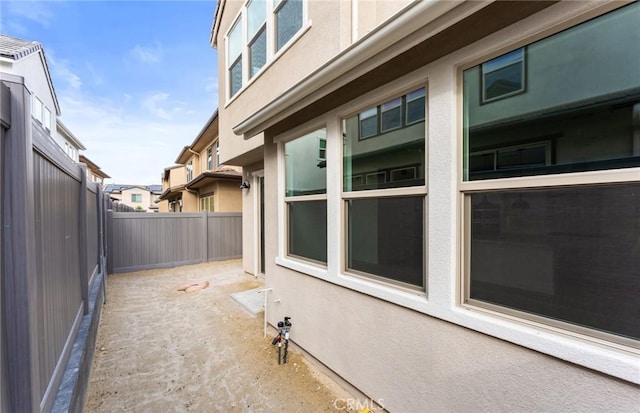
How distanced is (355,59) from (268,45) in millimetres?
3645

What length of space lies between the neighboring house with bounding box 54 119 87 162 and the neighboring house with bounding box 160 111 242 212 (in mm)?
6118

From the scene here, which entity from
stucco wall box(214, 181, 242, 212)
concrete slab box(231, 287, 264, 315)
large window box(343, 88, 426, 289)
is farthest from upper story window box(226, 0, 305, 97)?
stucco wall box(214, 181, 242, 212)

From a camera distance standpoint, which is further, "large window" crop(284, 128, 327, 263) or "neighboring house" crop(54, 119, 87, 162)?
"neighboring house" crop(54, 119, 87, 162)

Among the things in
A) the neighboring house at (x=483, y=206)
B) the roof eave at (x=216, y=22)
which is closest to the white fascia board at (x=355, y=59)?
the neighboring house at (x=483, y=206)

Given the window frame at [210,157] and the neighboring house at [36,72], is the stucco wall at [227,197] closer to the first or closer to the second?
the window frame at [210,157]

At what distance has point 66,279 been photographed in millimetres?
2510

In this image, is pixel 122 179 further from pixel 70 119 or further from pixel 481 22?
pixel 481 22

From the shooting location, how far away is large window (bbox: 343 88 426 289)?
7.43 ft

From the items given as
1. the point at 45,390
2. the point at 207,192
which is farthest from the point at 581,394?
the point at 207,192

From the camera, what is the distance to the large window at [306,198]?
3.28m

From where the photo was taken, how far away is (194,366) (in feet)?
10.8

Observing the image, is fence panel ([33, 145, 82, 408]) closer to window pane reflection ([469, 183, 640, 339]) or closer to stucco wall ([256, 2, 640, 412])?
stucco wall ([256, 2, 640, 412])

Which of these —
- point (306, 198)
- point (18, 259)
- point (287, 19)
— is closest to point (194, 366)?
point (306, 198)

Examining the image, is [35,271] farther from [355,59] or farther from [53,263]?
[355,59]
